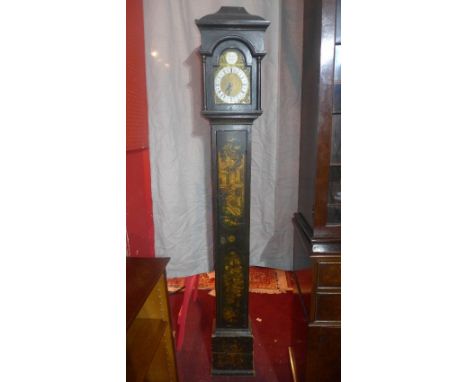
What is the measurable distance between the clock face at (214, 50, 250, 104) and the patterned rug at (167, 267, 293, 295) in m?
1.26

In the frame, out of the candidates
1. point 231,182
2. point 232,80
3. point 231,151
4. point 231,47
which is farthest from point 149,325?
point 231,47

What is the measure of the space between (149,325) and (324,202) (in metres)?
0.83

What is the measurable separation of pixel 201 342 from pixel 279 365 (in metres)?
0.44

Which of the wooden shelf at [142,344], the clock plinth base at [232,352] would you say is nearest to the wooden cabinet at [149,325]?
the wooden shelf at [142,344]

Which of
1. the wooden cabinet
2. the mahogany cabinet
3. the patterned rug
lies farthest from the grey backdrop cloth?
the wooden cabinet

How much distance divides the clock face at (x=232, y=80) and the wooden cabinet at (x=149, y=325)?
2.37 ft

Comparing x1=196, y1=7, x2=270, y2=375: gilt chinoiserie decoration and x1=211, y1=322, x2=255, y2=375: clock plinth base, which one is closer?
x1=196, y1=7, x2=270, y2=375: gilt chinoiserie decoration

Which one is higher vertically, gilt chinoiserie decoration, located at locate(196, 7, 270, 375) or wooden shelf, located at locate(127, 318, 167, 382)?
Result: gilt chinoiserie decoration, located at locate(196, 7, 270, 375)

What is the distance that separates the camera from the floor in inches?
56.6

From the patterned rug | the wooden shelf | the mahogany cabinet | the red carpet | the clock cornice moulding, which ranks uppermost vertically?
the clock cornice moulding

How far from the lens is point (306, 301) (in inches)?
51.2

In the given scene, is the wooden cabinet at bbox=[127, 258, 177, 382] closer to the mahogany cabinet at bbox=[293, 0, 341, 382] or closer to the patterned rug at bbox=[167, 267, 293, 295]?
the mahogany cabinet at bbox=[293, 0, 341, 382]
